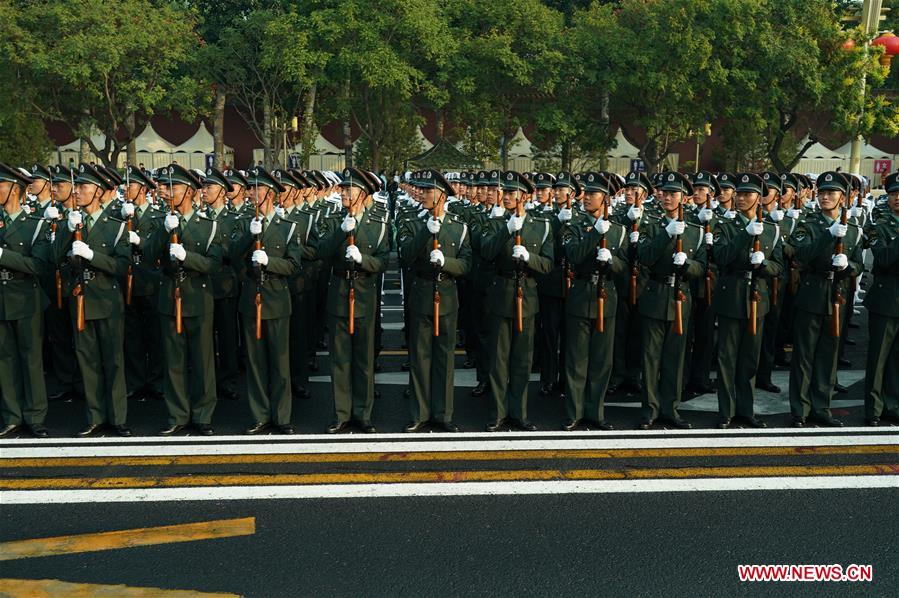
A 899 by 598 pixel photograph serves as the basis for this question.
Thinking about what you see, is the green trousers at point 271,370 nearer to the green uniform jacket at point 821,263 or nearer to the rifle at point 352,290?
the rifle at point 352,290

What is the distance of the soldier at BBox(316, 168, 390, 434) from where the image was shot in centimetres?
686

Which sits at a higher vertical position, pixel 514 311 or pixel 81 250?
pixel 81 250

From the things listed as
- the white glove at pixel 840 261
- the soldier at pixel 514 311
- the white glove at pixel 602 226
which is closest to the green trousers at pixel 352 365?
the soldier at pixel 514 311

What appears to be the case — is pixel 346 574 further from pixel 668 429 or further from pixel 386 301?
pixel 386 301

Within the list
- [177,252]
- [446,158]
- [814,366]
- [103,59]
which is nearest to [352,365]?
[177,252]

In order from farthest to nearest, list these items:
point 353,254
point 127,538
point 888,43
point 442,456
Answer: point 888,43 → point 353,254 → point 442,456 → point 127,538

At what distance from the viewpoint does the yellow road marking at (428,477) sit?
18.7ft

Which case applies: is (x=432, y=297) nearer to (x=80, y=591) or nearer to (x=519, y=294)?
(x=519, y=294)

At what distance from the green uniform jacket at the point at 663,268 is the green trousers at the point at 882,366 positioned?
1644mm

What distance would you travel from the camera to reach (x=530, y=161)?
41594mm

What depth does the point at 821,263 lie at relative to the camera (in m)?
6.91

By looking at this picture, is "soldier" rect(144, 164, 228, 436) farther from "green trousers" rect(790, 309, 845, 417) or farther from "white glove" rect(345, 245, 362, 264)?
"green trousers" rect(790, 309, 845, 417)

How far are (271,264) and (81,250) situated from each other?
149 cm

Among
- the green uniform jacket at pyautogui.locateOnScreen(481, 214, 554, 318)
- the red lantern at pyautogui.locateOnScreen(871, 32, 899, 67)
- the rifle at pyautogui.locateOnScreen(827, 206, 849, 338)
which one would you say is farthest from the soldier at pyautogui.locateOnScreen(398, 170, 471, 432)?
the red lantern at pyautogui.locateOnScreen(871, 32, 899, 67)
